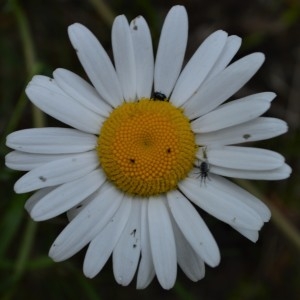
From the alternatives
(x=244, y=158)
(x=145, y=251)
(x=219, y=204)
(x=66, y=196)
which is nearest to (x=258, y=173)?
(x=244, y=158)

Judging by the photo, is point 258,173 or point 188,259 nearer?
point 258,173

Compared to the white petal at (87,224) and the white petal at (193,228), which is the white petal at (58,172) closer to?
the white petal at (87,224)

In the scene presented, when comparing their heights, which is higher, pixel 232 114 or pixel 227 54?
pixel 227 54

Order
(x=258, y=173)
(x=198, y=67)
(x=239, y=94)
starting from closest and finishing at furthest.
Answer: (x=258, y=173) < (x=198, y=67) < (x=239, y=94)

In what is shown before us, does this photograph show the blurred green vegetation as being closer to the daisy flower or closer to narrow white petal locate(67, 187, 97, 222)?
narrow white petal locate(67, 187, 97, 222)

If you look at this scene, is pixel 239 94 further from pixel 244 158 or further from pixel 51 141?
pixel 51 141

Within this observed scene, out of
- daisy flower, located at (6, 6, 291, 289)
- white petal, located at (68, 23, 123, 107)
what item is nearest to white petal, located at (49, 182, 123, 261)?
daisy flower, located at (6, 6, 291, 289)

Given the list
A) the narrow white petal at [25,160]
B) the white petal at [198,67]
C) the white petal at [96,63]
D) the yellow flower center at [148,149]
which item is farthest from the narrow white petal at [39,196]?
the white petal at [198,67]

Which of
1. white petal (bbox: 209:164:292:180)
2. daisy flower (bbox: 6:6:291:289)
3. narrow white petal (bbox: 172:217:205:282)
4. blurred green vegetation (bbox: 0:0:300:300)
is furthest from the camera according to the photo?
blurred green vegetation (bbox: 0:0:300:300)
